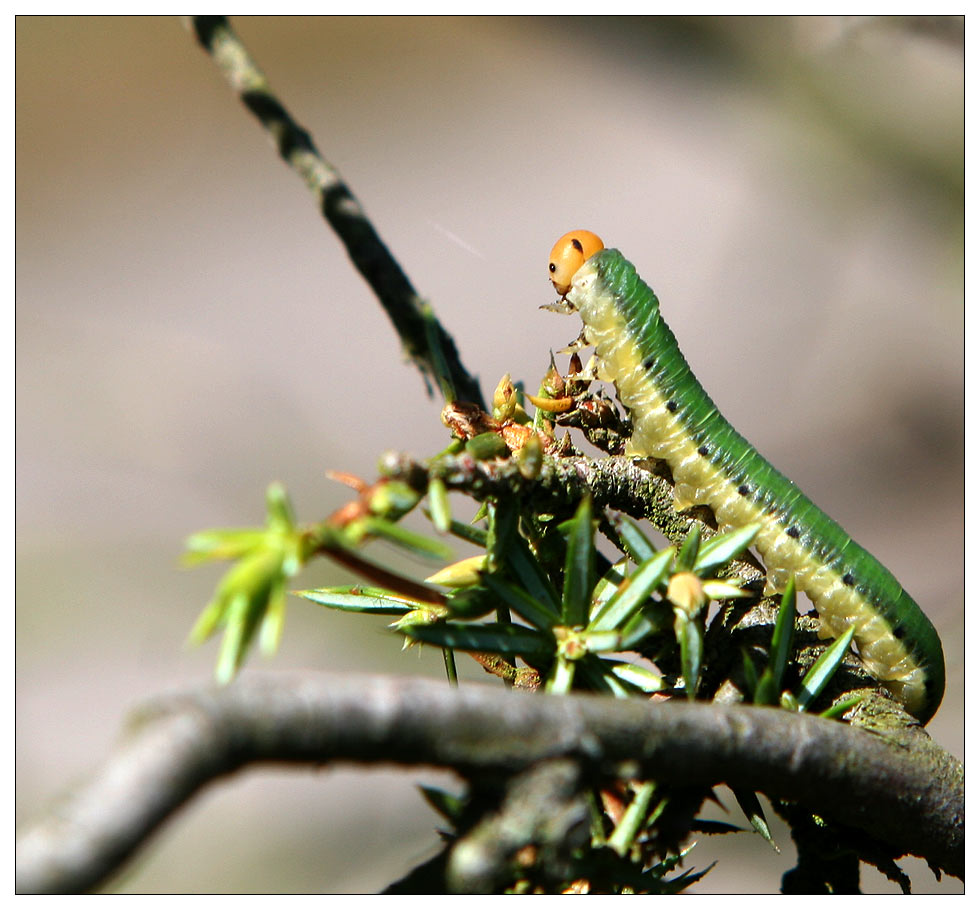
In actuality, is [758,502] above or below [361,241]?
below

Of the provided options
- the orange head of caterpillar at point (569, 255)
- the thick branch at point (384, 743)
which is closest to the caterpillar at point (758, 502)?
the orange head of caterpillar at point (569, 255)

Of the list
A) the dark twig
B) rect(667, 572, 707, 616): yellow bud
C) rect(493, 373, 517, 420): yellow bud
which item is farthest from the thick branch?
the dark twig

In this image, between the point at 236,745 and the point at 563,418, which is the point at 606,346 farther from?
the point at 236,745

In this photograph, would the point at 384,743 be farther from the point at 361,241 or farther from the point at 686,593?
the point at 361,241

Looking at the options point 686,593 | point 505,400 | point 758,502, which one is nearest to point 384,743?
point 686,593

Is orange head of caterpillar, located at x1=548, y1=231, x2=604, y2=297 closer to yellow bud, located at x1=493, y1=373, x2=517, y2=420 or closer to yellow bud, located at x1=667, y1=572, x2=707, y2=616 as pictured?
yellow bud, located at x1=493, y1=373, x2=517, y2=420
